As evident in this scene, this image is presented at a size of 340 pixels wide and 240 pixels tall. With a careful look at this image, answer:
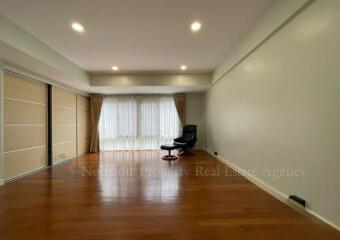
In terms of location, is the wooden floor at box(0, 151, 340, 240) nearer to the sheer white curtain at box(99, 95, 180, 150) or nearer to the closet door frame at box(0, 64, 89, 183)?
the closet door frame at box(0, 64, 89, 183)

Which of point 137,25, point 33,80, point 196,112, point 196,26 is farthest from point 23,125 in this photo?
point 196,112

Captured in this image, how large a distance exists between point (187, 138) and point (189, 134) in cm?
16

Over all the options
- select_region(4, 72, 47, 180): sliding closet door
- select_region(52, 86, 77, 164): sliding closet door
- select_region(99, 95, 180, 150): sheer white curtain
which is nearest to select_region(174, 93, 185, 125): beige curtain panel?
select_region(99, 95, 180, 150): sheer white curtain

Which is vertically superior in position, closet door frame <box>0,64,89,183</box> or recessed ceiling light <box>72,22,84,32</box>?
recessed ceiling light <box>72,22,84,32</box>

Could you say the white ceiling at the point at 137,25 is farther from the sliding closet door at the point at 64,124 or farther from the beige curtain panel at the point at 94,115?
the beige curtain panel at the point at 94,115

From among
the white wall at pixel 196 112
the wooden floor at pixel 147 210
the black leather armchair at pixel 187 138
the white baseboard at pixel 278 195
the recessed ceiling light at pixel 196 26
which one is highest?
the recessed ceiling light at pixel 196 26

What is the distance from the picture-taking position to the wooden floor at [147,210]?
160 cm

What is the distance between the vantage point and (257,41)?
255cm

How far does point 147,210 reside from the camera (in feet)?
6.64

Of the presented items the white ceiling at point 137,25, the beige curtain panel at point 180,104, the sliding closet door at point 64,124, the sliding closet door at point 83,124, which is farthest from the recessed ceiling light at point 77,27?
the beige curtain panel at point 180,104

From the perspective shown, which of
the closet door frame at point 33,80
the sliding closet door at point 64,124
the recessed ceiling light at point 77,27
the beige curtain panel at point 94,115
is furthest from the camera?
the beige curtain panel at point 94,115

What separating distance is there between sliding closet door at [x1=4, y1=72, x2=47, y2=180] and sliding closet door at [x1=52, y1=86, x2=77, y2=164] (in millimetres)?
314

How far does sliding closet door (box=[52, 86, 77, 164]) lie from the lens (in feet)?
14.3

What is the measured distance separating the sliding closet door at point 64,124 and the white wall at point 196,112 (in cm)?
385
